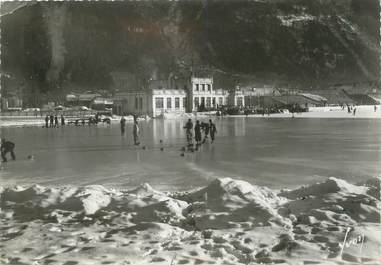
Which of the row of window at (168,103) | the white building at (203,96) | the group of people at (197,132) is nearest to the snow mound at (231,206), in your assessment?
the group of people at (197,132)

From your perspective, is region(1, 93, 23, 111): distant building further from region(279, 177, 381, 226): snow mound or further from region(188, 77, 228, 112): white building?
region(279, 177, 381, 226): snow mound

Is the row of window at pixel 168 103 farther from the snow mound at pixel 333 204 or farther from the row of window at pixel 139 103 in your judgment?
the snow mound at pixel 333 204

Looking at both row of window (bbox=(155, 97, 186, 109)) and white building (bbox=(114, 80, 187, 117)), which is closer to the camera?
white building (bbox=(114, 80, 187, 117))

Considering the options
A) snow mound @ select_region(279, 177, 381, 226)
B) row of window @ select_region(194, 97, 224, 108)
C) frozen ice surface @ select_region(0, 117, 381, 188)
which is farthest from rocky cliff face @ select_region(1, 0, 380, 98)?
snow mound @ select_region(279, 177, 381, 226)

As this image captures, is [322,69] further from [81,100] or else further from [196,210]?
[196,210]

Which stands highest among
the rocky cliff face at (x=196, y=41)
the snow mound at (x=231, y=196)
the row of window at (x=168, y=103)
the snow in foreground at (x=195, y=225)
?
the rocky cliff face at (x=196, y=41)

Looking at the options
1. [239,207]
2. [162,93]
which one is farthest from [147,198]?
[162,93]
